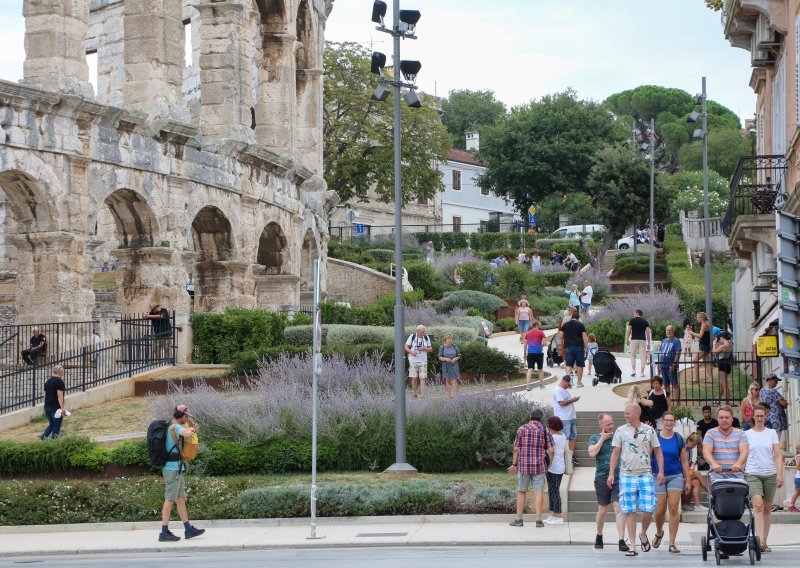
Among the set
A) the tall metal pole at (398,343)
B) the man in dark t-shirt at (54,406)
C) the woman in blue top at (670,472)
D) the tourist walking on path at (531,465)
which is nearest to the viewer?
the woman in blue top at (670,472)

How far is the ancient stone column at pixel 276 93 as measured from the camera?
43.8 m

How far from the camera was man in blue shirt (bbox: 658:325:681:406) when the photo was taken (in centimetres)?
2647

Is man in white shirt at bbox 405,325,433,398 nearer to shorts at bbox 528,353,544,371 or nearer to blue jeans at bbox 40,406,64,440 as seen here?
shorts at bbox 528,353,544,371

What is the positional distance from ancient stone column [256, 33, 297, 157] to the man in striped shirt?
29290 mm

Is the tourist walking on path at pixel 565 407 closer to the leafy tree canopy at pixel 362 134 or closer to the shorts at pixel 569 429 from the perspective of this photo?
the shorts at pixel 569 429

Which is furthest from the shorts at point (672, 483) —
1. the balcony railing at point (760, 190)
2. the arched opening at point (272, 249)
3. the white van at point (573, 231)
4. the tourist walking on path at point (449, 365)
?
the white van at point (573, 231)

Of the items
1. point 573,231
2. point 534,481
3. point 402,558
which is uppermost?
point 573,231

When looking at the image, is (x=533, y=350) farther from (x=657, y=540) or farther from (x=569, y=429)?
(x=657, y=540)

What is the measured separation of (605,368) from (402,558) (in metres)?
14.4

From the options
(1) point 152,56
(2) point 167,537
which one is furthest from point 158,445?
(1) point 152,56

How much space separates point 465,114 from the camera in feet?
371

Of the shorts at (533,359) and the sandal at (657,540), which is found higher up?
the shorts at (533,359)

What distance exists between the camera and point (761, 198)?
76.5 feet

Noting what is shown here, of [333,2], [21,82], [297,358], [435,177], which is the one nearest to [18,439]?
[297,358]
